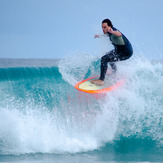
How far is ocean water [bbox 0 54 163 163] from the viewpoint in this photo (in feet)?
13.8

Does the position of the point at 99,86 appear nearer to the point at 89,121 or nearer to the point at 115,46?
the point at 89,121

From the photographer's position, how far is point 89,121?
5324 mm

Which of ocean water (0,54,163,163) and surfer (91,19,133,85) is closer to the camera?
ocean water (0,54,163,163)

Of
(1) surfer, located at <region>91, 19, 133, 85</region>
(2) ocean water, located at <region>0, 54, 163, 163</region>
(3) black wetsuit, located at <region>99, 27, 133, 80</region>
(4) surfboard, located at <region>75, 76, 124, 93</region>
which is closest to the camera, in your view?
(2) ocean water, located at <region>0, 54, 163, 163</region>

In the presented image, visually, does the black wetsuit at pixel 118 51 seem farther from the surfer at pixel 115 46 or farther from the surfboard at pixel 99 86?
the surfboard at pixel 99 86

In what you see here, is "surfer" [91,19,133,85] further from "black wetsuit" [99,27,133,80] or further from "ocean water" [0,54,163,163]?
"ocean water" [0,54,163,163]

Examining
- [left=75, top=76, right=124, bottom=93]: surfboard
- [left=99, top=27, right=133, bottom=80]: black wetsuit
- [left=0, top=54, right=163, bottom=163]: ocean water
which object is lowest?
[left=0, top=54, right=163, bottom=163]: ocean water

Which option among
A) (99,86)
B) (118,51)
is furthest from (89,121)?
(118,51)

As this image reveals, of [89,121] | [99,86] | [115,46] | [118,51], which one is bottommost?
[89,121]

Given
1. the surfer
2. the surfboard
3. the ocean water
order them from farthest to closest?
the surfboard < the surfer < the ocean water

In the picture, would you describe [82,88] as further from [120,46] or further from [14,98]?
[14,98]

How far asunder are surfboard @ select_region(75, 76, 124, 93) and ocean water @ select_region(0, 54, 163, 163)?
0.16 m

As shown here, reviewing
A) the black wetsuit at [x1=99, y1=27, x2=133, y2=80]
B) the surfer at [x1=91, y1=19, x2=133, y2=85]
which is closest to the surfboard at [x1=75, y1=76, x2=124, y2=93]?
the surfer at [x1=91, y1=19, x2=133, y2=85]

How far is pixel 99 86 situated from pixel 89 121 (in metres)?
0.93
